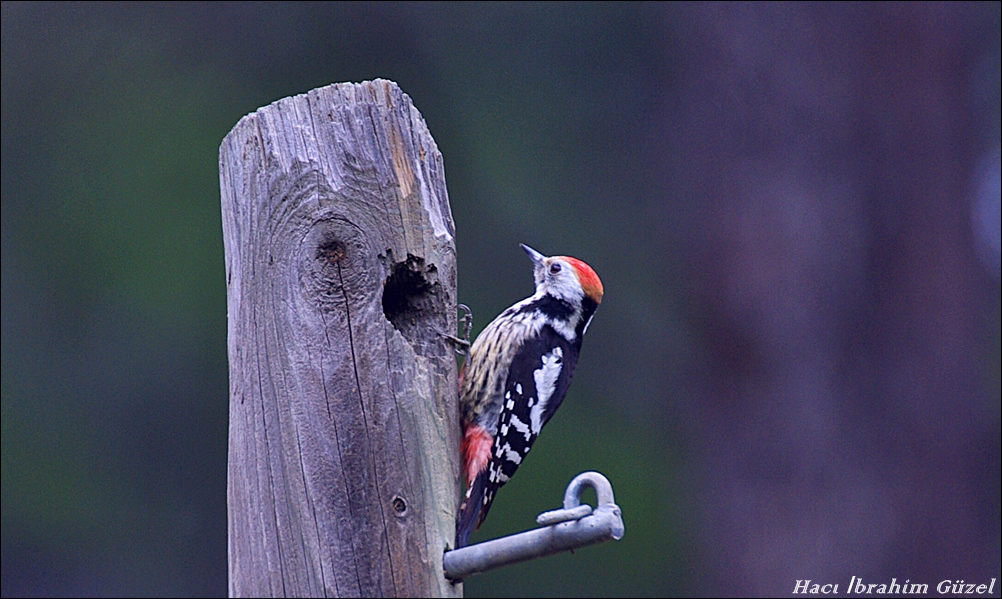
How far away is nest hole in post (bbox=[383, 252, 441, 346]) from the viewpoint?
10.7 ft

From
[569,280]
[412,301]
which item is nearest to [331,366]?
[412,301]

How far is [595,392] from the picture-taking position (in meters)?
10.0

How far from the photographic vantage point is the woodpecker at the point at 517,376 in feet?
11.9

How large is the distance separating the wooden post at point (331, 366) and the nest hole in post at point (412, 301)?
0.29 ft

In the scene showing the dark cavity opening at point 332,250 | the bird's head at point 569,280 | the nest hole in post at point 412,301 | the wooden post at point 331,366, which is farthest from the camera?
the bird's head at point 569,280

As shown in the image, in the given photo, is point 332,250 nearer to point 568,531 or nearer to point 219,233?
point 568,531

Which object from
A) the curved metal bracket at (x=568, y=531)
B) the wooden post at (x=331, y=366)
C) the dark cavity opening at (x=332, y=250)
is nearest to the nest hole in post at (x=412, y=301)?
the wooden post at (x=331, y=366)

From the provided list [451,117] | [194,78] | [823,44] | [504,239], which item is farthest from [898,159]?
[194,78]

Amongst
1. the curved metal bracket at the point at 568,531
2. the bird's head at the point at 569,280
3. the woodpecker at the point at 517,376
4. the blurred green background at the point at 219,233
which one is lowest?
the curved metal bracket at the point at 568,531

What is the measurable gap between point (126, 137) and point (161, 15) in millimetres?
1144

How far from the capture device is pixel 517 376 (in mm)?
4125

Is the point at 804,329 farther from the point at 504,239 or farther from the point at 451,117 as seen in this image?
the point at 451,117

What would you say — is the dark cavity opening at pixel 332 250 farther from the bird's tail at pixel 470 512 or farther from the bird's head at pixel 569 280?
the bird's head at pixel 569 280

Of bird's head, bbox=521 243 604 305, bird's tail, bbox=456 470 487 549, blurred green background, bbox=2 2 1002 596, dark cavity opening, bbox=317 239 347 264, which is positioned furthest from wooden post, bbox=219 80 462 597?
blurred green background, bbox=2 2 1002 596
